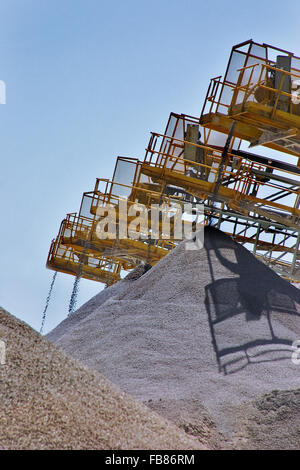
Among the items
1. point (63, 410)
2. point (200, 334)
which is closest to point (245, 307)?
point (200, 334)

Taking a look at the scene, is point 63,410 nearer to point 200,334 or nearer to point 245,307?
point 200,334

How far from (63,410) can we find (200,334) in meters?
3.57

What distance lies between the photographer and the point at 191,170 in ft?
45.4

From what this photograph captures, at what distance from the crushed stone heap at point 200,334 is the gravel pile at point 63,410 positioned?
897 mm

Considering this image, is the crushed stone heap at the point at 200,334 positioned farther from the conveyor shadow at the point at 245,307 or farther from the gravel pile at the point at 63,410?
the gravel pile at the point at 63,410

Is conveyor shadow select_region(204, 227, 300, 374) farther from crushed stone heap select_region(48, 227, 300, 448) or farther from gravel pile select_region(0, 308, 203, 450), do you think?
gravel pile select_region(0, 308, 203, 450)

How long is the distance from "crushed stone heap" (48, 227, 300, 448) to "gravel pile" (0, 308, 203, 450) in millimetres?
897

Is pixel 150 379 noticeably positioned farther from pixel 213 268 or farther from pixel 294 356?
pixel 213 268

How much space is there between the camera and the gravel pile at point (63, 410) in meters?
4.64

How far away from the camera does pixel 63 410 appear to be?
494 cm

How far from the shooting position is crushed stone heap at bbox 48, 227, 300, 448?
675 cm

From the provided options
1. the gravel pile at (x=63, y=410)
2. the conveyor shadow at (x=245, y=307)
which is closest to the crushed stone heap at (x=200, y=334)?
the conveyor shadow at (x=245, y=307)

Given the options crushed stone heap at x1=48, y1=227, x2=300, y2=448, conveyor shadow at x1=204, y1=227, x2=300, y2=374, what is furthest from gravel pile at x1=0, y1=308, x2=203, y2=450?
conveyor shadow at x1=204, y1=227, x2=300, y2=374
